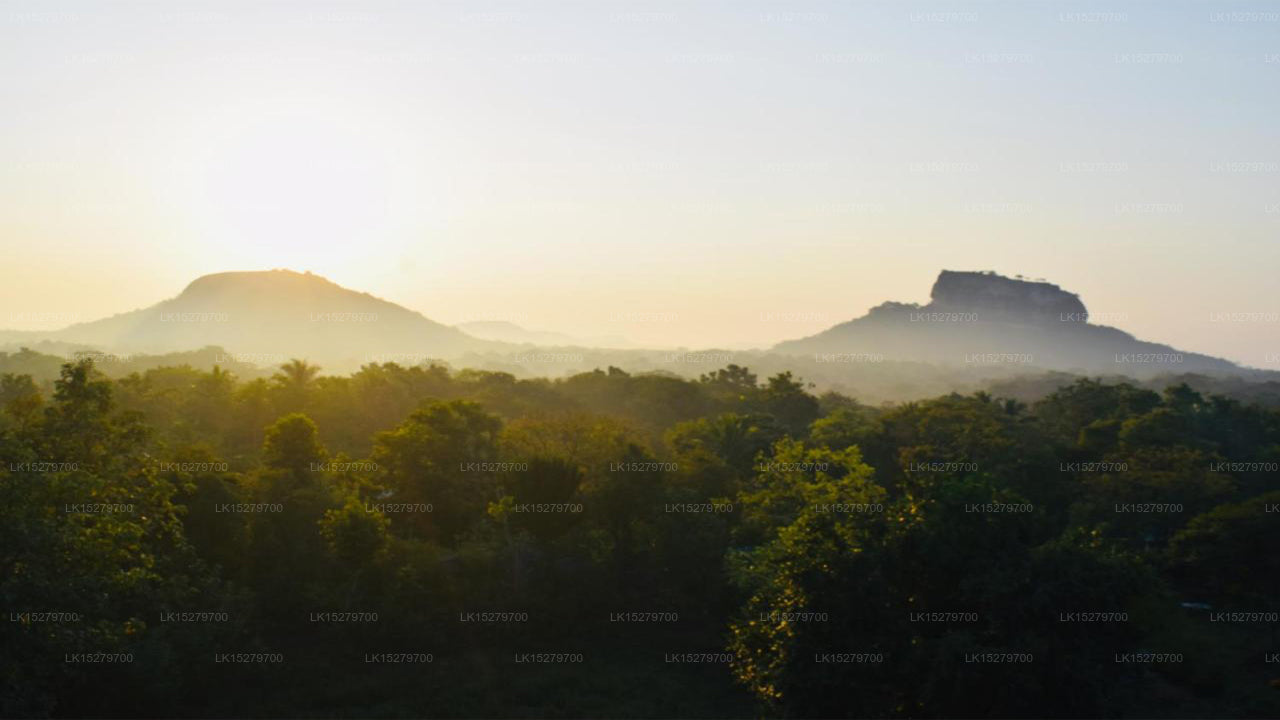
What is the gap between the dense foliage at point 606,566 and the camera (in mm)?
21078

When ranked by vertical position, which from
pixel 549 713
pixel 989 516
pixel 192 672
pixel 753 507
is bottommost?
pixel 549 713

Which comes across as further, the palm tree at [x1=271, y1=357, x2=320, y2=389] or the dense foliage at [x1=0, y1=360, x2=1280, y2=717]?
the palm tree at [x1=271, y1=357, x2=320, y2=389]

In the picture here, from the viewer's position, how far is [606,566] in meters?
37.6

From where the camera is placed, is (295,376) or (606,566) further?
(295,376)

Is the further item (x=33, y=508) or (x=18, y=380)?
(x=18, y=380)

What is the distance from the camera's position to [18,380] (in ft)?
170

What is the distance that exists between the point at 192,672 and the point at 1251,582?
45729mm

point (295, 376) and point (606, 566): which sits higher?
point (295, 376)

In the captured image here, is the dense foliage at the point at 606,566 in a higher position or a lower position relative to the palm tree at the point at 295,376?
lower

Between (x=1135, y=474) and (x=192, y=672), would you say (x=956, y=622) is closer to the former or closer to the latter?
(x=192, y=672)

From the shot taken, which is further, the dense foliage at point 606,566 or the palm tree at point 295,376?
the palm tree at point 295,376

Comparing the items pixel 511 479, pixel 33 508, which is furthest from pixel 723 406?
pixel 33 508

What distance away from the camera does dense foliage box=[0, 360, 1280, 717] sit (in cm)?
2108

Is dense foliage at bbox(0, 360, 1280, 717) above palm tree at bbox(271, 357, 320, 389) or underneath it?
underneath
